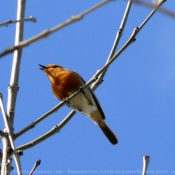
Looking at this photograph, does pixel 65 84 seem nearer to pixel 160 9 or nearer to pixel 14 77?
pixel 14 77

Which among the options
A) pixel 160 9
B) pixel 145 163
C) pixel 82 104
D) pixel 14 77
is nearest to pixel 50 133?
pixel 14 77

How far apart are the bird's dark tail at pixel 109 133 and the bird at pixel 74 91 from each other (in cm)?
2

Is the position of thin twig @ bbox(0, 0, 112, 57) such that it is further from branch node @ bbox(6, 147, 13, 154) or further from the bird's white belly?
the bird's white belly

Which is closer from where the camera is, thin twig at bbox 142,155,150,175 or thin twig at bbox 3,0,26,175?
thin twig at bbox 142,155,150,175

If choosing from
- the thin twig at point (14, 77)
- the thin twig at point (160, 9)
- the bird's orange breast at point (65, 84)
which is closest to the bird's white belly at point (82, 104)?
the bird's orange breast at point (65, 84)

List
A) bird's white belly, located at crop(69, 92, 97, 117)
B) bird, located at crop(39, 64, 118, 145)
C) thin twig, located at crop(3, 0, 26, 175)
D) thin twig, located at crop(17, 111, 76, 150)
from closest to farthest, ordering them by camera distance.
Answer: thin twig, located at crop(3, 0, 26, 175), thin twig, located at crop(17, 111, 76, 150), bird's white belly, located at crop(69, 92, 97, 117), bird, located at crop(39, 64, 118, 145)

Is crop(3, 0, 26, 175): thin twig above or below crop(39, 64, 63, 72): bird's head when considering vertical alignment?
below

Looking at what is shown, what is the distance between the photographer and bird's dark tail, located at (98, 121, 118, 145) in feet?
23.4

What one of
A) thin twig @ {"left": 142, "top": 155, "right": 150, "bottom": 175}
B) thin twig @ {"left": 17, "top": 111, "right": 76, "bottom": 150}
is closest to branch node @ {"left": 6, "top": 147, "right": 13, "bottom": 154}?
thin twig @ {"left": 17, "top": 111, "right": 76, "bottom": 150}

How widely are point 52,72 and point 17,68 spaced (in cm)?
306

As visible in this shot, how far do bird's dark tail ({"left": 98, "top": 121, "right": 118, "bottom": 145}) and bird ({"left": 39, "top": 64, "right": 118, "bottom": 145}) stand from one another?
0.07 ft

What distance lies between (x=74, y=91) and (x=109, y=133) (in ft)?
4.56

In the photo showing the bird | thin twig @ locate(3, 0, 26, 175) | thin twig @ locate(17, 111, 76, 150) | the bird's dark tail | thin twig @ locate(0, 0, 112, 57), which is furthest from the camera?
the bird's dark tail

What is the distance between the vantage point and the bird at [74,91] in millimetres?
6301
